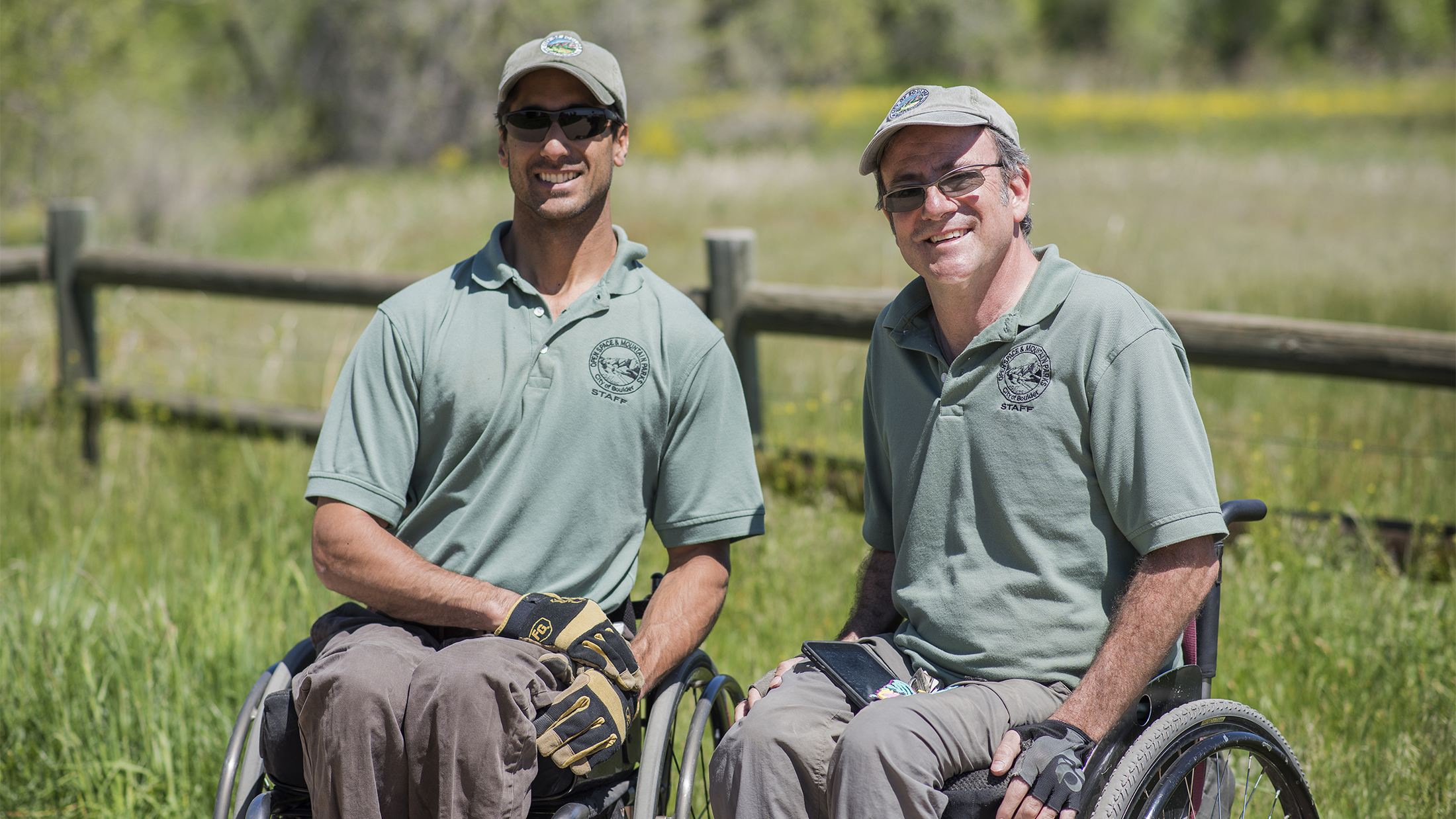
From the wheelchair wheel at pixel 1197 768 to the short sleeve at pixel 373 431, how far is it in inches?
60.9

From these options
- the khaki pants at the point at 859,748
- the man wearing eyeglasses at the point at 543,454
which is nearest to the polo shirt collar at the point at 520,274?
the man wearing eyeglasses at the point at 543,454

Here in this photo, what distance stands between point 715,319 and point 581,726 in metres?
3.04

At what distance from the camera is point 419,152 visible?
25.3 m

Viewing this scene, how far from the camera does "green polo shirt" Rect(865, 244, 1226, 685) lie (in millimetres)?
2148

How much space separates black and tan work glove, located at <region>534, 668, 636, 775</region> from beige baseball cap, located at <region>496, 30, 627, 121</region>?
1299 millimetres

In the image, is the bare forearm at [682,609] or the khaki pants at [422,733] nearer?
the khaki pants at [422,733]

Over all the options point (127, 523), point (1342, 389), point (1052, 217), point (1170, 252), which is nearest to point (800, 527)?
point (127, 523)

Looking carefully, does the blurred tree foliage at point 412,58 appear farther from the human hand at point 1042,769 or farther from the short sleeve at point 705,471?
the human hand at point 1042,769

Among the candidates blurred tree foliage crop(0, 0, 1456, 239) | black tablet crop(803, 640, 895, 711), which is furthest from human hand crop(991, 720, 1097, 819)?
blurred tree foliage crop(0, 0, 1456, 239)

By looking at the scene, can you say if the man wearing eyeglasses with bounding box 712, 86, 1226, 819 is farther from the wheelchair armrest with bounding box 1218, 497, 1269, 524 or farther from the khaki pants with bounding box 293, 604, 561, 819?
the khaki pants with bounding box 293, 604, 561, 819

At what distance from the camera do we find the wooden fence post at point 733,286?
16.3 feet

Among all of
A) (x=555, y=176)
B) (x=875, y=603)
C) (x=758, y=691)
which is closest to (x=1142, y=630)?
(x=875, y=603)

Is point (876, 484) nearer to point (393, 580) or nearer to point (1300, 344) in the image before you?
point (393, 580)

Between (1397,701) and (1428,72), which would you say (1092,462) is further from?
(1428,72)
